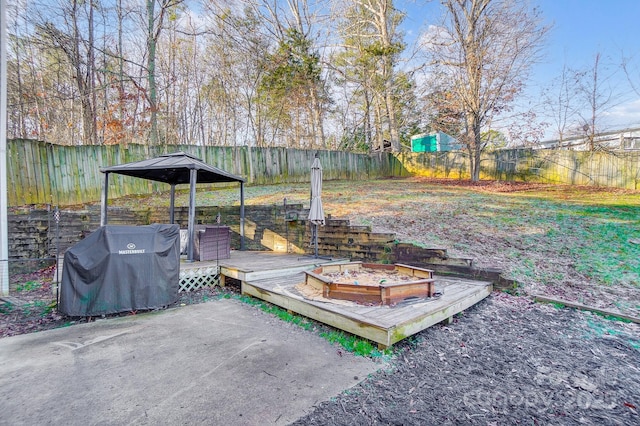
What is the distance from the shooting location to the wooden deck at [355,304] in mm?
3020

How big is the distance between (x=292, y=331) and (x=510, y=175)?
Answer: 521 inches

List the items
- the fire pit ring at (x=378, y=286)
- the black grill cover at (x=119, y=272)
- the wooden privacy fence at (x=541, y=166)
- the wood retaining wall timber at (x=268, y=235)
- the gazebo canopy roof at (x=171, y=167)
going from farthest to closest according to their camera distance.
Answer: the wooden privacy fence at (x=541, y=166) → the gazebo canopy roof at (x=171, y=167) → the wood retaining wall timber at (x=268, y=235) → the black grill cover at (x=119, y=272) → the fire pit ring at (x=378, y=286)

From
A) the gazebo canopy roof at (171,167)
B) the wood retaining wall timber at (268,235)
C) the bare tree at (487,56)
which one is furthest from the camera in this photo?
the bare tree at (487,56)

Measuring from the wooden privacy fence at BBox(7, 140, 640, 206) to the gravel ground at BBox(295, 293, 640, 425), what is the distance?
351 inches

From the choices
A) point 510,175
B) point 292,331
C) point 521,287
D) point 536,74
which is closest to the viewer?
point 292,331

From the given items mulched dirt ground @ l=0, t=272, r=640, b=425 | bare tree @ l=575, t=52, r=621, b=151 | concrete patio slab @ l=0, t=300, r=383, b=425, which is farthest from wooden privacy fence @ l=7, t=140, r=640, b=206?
concrete patio slab @ l=0, t=300, r=383, b=425

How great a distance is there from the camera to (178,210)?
7527mm

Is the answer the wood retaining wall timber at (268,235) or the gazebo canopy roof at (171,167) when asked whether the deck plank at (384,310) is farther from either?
the gazebo canopy roof at (171,167)

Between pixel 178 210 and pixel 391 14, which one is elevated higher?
pixel 391 14

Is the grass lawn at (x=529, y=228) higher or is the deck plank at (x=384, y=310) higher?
the grass lawn at (x=529, y=228)

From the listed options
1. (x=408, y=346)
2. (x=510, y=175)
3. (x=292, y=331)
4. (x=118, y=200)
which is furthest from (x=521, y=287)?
(x=510, y=175)

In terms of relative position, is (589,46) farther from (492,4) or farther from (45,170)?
(45,170)

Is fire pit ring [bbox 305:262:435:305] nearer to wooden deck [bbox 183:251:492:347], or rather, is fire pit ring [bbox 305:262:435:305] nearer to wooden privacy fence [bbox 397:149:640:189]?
wooden deck [bbox 183:251:492:347]

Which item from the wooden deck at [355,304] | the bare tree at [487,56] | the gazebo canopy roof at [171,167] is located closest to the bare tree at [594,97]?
the bare tree at [487,56]
